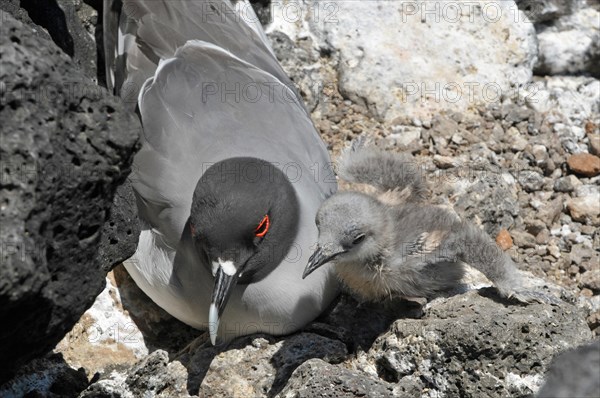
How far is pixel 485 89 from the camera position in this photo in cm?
671

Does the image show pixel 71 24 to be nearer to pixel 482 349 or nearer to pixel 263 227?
pixel 263 227

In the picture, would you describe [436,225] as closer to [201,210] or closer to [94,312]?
[201,210]

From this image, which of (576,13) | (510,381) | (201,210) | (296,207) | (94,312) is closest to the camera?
(510,381)

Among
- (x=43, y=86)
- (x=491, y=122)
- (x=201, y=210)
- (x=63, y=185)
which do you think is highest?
(x=43, y=86)

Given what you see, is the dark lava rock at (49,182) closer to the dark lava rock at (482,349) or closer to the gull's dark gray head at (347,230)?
the gull's dark gray head at (347,230)

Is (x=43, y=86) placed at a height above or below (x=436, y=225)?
above

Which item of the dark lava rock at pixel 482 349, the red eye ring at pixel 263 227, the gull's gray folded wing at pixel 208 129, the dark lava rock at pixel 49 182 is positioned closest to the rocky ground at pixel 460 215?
the dark lava rock at pixel 482 349

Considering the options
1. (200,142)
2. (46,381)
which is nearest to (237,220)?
(200,142)

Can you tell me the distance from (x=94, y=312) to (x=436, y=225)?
1.98m

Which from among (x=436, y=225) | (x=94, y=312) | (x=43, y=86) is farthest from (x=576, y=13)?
(x=43, y=86)

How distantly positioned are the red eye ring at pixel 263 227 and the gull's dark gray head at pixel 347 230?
→ 0.85ft

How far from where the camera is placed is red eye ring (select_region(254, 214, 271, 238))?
16.2 ft

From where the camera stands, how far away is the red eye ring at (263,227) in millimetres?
4930

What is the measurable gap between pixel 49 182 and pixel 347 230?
171 centimetres
